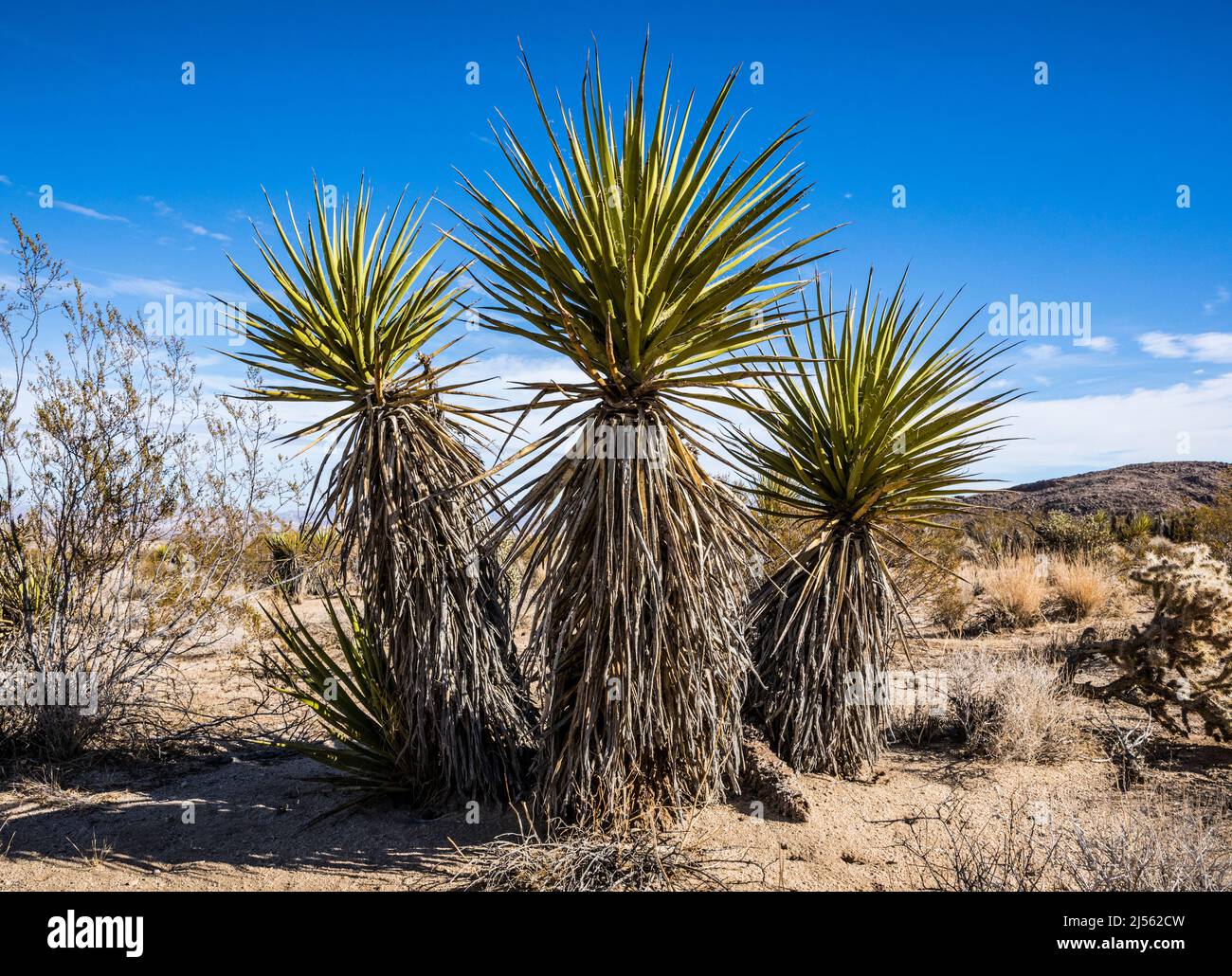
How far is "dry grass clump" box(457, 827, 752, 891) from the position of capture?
367 cm

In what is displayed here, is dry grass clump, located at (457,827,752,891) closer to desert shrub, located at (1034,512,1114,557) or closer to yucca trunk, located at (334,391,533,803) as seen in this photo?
yucca trunk, located at (334,391,533,803)

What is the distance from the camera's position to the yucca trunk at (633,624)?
12.7 ft

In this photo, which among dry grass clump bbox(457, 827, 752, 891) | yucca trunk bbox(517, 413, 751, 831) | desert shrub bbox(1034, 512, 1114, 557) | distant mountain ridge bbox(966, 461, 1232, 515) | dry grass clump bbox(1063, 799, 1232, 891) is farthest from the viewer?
distant mountain ridge bbox(966, 461, 1232, 515)

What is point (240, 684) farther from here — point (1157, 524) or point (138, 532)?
point (1157, 524)

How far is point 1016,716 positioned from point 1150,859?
2.33m

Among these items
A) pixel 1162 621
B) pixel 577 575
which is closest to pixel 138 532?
pixel 577 575

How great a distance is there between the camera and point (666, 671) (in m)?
4.08

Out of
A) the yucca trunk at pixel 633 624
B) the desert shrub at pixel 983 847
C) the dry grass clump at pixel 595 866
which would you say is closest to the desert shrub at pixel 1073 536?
the desert shrub at pixel 983 847

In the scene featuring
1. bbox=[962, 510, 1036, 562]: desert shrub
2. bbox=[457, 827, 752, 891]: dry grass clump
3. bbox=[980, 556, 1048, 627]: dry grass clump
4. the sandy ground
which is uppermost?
bbox=[962, 510, 1036, 562]: desert shrub

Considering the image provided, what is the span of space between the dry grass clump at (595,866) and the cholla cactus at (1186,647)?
13.9 feet

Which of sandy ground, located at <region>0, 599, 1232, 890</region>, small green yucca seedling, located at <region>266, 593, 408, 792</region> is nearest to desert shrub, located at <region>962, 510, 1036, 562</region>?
sandy ground, located at <region>0, 599, 1232, 890</region>

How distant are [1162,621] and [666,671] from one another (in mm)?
4522

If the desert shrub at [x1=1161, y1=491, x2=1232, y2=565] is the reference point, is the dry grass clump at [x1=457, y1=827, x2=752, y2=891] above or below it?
below

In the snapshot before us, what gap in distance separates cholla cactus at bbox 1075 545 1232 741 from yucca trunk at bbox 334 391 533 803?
4.94 m
